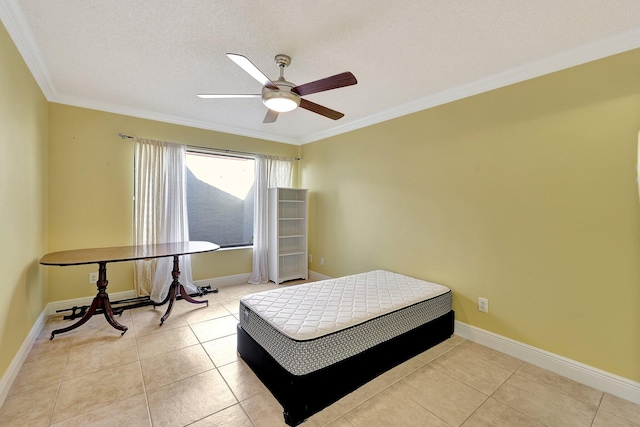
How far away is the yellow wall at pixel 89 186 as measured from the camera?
2.99 meters

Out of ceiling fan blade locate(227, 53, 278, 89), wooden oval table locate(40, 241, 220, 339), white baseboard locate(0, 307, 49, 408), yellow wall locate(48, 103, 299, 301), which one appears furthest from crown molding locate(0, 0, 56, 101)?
white baseboard locate(0, 307, 49, 408)

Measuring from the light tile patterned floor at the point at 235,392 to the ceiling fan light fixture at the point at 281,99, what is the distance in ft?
6.84

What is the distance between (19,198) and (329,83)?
2563 mm

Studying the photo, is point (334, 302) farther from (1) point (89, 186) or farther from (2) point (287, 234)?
(1) point (89, 186)

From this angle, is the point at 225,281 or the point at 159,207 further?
the point at 225,281

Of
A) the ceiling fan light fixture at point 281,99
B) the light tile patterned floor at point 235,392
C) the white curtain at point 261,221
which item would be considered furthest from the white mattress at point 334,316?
the white curtain at point 261,221

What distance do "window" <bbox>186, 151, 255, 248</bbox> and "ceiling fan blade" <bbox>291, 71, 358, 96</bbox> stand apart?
2599mm

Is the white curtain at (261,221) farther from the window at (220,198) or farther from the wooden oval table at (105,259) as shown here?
the wooden oval table at (105,259)

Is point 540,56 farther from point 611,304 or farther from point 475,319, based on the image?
point 475,319

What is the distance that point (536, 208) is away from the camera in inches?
86.0

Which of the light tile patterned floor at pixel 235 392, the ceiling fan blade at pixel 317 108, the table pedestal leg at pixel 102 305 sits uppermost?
the ceiling fan blade at pixel 317 108

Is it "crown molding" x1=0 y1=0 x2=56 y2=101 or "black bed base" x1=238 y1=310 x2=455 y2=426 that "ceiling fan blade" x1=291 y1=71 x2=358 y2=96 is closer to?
"crown molding" x1=0 y1=0 x2=56 y2=101

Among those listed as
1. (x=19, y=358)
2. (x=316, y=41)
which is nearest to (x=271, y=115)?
(x=316, y=41)

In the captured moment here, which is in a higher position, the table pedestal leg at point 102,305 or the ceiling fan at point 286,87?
the ceiling fan at point 286,87
